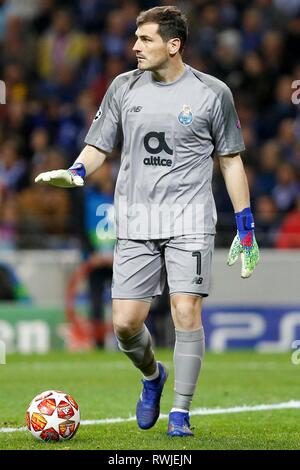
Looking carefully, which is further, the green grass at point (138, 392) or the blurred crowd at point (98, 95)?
the blurred crowd at point (98, 95)

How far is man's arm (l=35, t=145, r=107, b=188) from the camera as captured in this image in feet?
21.7

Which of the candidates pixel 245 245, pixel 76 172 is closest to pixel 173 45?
pixel 76 172

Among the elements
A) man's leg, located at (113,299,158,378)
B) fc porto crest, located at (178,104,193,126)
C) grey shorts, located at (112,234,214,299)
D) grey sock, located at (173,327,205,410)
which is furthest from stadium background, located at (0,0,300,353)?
fc porto crest, located at (178,104,193,126)

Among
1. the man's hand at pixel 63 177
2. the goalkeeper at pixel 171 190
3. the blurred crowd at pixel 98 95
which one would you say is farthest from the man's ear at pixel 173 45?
the blurred crowd at pixel 98 95

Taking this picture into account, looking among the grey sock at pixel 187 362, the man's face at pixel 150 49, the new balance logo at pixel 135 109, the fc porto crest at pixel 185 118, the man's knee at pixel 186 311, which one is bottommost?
the grey sock at pixel 187 362

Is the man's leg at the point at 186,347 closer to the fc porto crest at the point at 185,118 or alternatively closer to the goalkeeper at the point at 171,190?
the goalkeeper at the point at 171,190

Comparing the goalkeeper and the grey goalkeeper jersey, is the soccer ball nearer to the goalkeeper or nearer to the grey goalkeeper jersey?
the goalkeeper

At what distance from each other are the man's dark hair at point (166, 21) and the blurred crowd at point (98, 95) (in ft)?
22.9

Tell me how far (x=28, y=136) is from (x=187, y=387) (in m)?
10.9

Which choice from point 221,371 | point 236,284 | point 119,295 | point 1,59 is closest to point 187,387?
point 119,295

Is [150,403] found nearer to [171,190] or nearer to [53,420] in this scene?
[53,420]

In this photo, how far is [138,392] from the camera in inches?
370

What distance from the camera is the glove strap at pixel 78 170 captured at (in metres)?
6.83
